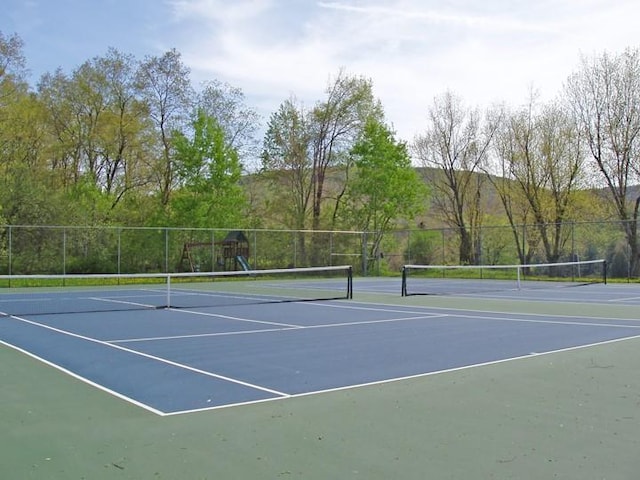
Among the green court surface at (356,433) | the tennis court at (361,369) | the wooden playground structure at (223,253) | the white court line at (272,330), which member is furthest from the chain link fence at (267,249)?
the green court surface at (356,433)

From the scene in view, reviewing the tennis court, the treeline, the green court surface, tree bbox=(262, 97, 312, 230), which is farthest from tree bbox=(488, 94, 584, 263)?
the green court surface

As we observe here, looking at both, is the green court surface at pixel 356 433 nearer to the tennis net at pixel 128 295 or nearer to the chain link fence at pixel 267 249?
the tennis net at pixel 128 295

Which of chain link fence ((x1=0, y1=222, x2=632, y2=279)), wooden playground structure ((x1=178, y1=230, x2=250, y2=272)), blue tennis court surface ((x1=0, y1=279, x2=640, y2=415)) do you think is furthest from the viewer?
wooden playground structure ((x1=178, y1=230, x2=250, y2=272))

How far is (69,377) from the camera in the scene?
6496 mm

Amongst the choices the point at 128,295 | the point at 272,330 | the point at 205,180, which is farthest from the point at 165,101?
the point at 272,330

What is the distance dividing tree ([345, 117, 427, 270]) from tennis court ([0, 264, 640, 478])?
20723 mm

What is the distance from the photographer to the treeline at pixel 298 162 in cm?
2984

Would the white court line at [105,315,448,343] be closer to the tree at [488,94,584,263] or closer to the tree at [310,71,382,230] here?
the tree at [488,94,584,263]

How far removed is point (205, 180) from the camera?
32.4 meters

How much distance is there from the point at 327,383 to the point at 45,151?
32.8 meters

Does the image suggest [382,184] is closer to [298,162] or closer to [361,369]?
[298,162]

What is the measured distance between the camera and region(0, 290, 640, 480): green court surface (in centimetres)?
364

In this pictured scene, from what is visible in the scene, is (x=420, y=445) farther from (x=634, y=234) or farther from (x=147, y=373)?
(x=634, y=234)

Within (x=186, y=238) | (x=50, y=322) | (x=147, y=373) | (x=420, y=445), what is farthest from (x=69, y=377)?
(x=186, y=238)
